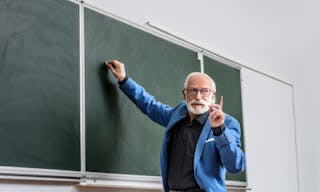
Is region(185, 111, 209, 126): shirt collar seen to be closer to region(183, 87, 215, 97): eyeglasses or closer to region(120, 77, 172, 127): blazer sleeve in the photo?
region(183, 87, 215, 97): eyeglasses

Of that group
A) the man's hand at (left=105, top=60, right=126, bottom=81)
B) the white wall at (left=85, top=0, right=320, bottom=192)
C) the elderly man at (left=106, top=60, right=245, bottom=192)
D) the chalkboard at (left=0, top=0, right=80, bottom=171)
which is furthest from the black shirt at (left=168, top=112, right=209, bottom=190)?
the white wall at (left=85, top=0, right=320, bottom=192)

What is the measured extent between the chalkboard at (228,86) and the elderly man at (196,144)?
1245 mm

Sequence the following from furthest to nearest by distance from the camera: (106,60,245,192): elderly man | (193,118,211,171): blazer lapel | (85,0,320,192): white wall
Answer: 1. (85,0,320,192): white wall
2. (193,118,211,171): blazer lapel
3. (106,60,245,192): elderly man

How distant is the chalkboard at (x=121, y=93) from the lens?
284 centimetres

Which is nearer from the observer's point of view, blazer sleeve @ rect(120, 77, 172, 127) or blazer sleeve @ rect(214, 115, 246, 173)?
blazer sleeve @ rect(214, 115, 246, 173)

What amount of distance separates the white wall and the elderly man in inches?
59.2

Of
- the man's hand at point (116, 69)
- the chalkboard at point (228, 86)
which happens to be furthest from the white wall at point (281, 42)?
the man's hand at point (116, 69)

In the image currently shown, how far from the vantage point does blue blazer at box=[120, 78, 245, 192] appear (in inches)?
102

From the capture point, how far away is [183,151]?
2830 mm

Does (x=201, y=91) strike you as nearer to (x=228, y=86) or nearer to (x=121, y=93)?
(x=121, y=93)

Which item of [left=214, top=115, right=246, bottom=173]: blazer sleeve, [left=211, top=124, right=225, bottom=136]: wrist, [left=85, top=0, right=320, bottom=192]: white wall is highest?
[left=85, top=0, right=320, bottom=192]: white wall

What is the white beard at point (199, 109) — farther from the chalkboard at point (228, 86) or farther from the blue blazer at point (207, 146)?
the chalkboard at point (228, 86)

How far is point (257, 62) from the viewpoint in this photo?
512cm

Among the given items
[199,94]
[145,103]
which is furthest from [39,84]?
[199,94]
